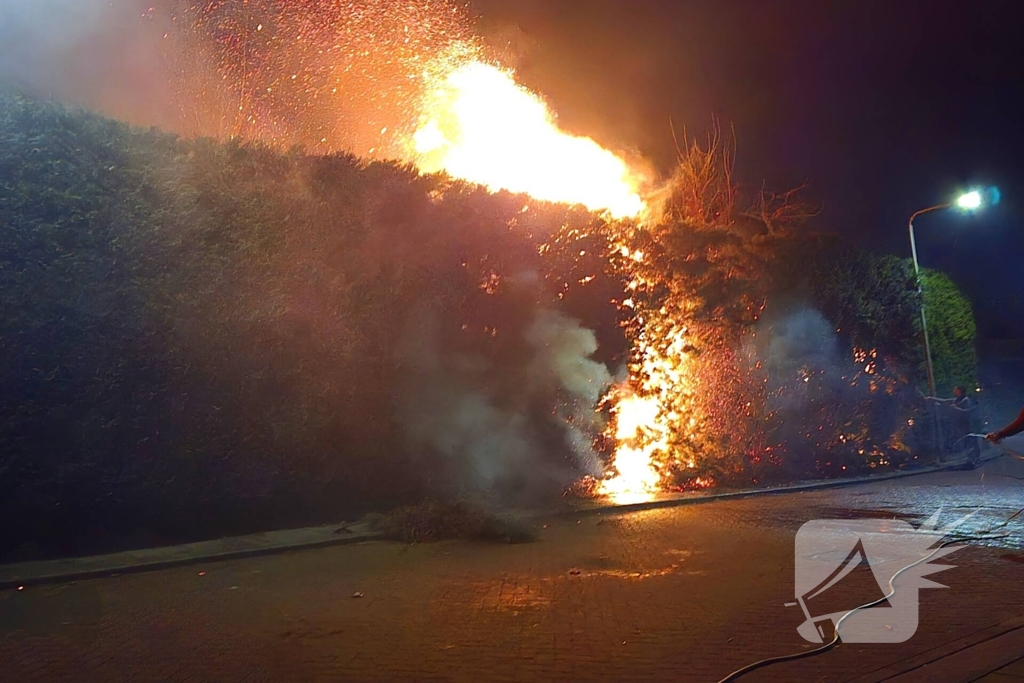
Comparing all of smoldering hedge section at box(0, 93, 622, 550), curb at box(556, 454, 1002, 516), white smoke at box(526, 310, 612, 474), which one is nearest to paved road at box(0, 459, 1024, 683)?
smoldering hedge section at box(0, 93, 622, 550)

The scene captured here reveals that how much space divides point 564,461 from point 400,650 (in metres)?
7.60

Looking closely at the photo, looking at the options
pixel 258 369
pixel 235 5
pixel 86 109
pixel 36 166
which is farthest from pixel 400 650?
pixel 235 5

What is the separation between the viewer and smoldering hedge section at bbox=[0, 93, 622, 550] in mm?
9047

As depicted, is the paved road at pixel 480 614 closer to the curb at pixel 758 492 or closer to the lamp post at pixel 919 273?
the curb at pixel 758 492

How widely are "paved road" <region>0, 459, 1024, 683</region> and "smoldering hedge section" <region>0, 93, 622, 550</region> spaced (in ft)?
4.77

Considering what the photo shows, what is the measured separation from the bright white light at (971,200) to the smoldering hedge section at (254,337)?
8.58 m

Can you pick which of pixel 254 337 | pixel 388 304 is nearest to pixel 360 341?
pixel 388 304

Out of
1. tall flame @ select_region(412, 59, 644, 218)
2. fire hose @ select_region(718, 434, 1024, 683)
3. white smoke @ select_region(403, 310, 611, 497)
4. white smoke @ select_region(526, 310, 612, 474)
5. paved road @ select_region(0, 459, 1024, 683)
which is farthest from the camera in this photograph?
tall flame @ select_region(412, 59, 644, 218)

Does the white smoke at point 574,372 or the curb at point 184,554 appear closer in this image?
the curb at point 184,554

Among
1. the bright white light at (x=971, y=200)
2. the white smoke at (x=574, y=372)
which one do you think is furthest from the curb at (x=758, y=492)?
the bright white light at (x=971, y=200)

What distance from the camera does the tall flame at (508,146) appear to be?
44.5 feet

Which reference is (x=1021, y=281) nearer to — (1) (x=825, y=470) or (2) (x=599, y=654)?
(1) (x=825, y=470)

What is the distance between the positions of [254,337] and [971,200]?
13.7 metres

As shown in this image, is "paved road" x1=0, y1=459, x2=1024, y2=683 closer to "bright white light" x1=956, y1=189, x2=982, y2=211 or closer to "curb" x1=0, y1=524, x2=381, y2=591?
"curb" x1=0, y1=524, x2=381, y2=591
